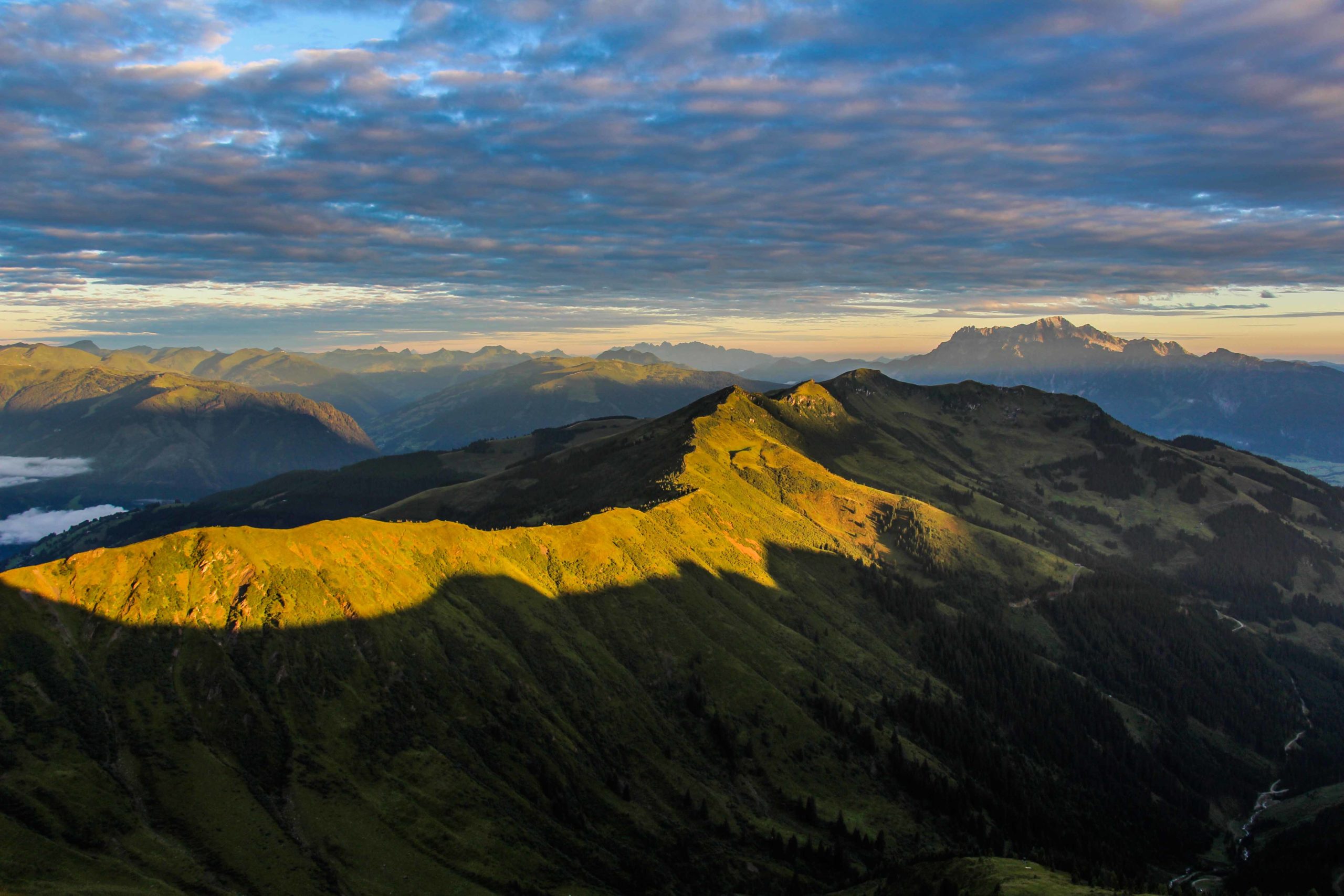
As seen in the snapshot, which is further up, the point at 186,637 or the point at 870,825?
the point at 186,637

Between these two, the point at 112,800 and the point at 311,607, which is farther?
the point at 311,607

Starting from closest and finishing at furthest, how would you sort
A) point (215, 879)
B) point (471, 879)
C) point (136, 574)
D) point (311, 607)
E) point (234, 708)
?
point (215, 879)
point (471, 879)
point (234, 708)
point (136, 574)
point (311, 607)

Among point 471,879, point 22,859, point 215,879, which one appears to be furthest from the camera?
point 471,879

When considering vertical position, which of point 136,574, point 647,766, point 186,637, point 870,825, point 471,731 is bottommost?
point 870,825

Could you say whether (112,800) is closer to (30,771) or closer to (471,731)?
(30,771)

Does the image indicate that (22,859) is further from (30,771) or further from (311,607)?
(311,607)

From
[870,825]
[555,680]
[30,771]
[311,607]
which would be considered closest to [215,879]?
[30,771]

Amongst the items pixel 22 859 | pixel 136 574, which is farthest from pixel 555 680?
pixel 22 859

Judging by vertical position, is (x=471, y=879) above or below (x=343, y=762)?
below

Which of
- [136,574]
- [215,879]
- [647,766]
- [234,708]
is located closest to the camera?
[215,879]
